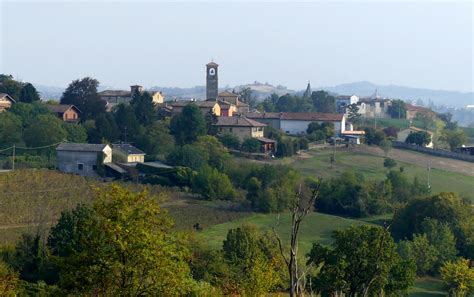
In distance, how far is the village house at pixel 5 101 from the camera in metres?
41.4

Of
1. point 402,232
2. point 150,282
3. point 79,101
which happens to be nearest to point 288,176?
point 402,232

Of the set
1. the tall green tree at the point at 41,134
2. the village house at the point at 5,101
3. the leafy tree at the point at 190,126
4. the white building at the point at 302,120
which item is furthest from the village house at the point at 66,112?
the white building at the point at 302,120

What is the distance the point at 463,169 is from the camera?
39.5 meters

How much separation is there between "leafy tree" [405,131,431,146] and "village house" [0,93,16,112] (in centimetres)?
2244

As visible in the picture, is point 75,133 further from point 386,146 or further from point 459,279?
point 459,279

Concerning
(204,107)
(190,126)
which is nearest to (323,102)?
(204,107)

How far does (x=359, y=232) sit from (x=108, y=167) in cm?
1802

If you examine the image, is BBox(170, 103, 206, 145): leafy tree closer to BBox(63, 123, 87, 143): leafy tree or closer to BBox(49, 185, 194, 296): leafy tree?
BBox(63, 123, 87, 143): leafy tree

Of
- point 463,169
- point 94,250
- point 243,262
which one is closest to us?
point 94,250

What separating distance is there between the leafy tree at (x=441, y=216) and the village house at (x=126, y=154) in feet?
41.9

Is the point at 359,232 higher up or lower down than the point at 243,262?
higher up

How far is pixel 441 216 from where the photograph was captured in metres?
26.5

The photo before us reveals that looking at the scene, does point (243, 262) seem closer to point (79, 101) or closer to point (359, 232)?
point (359, 232)

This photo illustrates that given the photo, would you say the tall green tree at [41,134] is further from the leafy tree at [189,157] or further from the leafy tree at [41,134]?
the leafy tree at [189,157]
